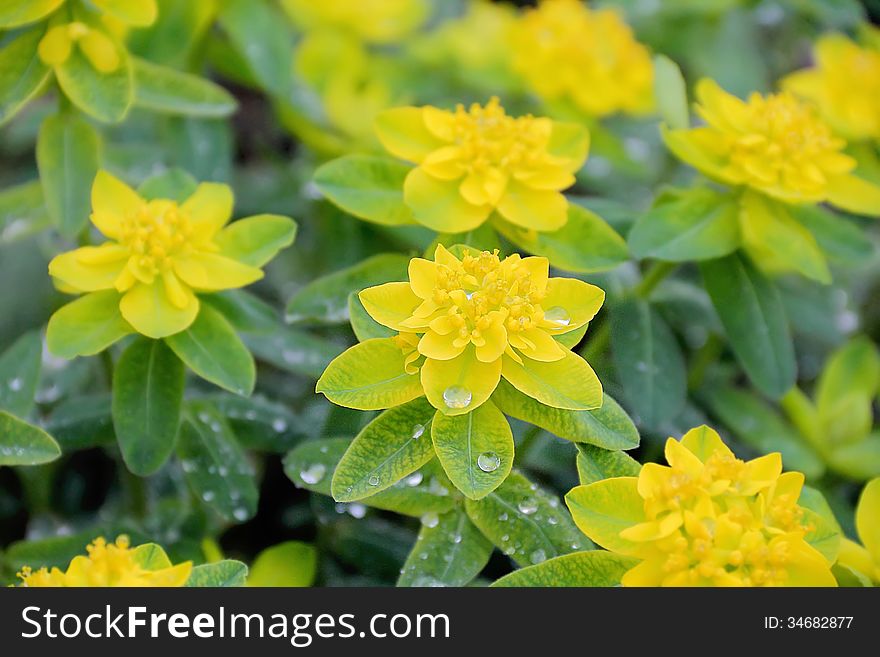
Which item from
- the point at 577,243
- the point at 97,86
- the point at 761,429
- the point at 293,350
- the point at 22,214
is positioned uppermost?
the point at 97,86

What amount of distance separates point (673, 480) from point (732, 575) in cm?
10

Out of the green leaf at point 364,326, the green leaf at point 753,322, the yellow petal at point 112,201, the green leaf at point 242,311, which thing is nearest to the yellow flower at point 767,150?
the green leaf at point 753,322

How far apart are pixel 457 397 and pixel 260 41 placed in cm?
91

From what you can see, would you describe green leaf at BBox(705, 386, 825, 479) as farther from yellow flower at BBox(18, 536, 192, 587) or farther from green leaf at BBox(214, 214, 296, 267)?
yellow flower at BBox(18, 536, 192, 587)

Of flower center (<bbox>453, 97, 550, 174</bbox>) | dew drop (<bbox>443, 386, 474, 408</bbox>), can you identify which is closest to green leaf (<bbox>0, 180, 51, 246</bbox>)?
flower center (<bbox>453, 97, 550, 174</bbox>)

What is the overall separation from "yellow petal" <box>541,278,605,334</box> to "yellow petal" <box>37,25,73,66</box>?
694 millimetres

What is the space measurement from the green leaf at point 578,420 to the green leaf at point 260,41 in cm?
81

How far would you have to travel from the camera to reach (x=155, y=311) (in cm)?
106

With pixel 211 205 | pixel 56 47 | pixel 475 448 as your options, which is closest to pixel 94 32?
pixel 56 47

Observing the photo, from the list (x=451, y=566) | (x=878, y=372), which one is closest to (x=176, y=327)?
(x=451, y=566)

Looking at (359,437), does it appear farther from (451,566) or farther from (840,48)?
(840,48)

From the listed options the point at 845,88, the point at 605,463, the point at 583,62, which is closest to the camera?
the point at 605,463

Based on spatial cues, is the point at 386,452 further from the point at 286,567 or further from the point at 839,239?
the point at 839,239

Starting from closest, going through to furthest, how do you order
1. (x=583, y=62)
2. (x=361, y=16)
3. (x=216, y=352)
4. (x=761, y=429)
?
(x=216, y=352) < (x=761, y=429) < (x=583, y=62) < (x=361, y=16)
